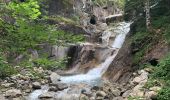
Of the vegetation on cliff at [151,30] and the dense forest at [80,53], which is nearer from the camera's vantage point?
the dense forest at [80,53]

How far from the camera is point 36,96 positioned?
21.2 metres

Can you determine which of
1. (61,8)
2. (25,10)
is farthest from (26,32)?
(61,8)

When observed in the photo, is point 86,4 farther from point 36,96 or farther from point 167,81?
point 167,81

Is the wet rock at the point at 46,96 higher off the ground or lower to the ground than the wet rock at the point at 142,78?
lower

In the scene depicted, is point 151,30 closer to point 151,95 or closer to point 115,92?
point 115,92

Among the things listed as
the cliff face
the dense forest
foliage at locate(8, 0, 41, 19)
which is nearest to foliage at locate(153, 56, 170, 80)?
the dense forest

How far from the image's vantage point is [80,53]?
36125 mm

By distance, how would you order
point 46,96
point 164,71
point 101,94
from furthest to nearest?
1. point 46,96
2. point 101,94
3. point 164,71

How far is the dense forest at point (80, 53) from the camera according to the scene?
18.3 feet

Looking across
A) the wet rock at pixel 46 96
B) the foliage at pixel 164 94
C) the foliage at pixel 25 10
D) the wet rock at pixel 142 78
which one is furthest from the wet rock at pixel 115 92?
the foliage at pixel 25 10

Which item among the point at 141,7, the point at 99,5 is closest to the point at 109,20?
the point at 99,5

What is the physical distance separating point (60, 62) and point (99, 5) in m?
51.3

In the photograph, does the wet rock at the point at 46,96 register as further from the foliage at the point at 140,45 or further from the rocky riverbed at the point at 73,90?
the foliage at the point at 140,45

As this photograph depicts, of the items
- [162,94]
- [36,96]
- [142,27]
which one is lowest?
[36,96]
